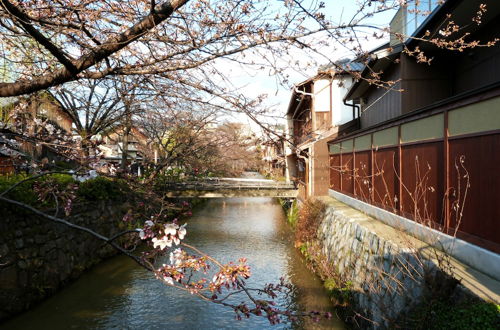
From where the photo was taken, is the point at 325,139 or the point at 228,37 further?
the point at 325,139

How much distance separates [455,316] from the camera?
12.5ft

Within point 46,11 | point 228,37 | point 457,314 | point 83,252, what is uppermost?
point 46,11

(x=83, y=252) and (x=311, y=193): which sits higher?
(x=311, y=193)

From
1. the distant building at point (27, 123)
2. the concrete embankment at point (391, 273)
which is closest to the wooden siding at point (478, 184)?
the concrete embankment at point (391, 273)

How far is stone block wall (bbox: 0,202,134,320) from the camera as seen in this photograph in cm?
746

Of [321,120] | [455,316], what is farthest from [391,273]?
[321,120]

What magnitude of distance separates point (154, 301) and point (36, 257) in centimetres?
293

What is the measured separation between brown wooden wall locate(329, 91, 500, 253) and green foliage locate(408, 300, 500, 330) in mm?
1080

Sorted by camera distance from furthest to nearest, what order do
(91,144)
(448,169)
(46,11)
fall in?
(448,169)
(91,144)
(46,11)

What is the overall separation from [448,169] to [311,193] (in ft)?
35.7

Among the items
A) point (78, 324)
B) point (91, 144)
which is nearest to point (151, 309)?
point (78, 324)

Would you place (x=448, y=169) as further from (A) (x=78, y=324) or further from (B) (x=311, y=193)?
(B) (x=311, y=193)

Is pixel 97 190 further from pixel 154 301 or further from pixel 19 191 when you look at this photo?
pixel 154 301

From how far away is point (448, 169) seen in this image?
19.2 feet
